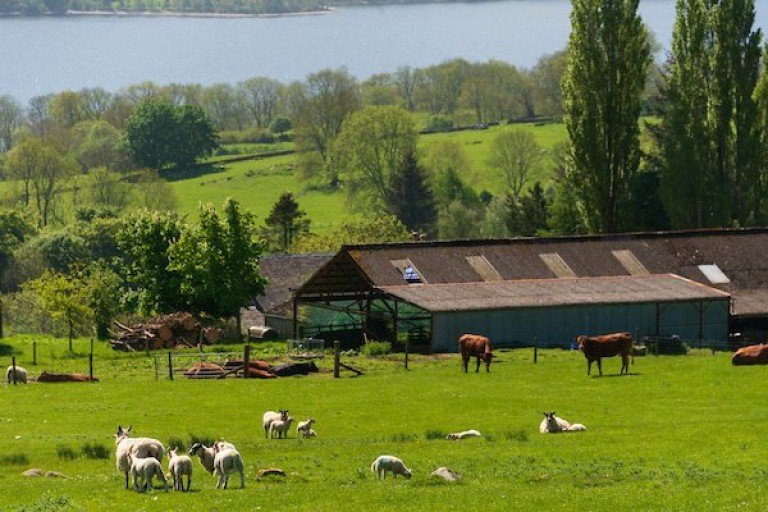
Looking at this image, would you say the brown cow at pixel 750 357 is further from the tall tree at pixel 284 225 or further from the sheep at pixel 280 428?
the tall tree at pixel 284 225

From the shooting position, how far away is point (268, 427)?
136ft

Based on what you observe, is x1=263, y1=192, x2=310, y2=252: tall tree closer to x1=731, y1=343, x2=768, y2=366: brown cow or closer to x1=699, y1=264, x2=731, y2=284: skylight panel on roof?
x1=699, y1=264, x2=731, y2=284: skylight panel on roof

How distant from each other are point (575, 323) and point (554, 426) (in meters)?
27.4

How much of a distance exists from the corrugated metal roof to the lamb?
2405cm

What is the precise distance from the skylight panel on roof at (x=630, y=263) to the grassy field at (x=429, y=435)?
13.6 metres

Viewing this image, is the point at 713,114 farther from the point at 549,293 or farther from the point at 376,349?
the point at 376,349

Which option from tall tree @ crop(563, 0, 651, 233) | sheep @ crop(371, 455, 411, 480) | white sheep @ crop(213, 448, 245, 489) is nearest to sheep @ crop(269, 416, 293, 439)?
sheep @ crop(371, 455, 411, 480)

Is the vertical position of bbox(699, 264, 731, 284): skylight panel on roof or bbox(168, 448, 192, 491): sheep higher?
bbox(699, 264, 731, 284): skylight panel on roof

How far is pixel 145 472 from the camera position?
32281mm

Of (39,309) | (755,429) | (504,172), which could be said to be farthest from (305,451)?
(504,172)

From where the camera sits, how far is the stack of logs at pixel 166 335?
72125mm

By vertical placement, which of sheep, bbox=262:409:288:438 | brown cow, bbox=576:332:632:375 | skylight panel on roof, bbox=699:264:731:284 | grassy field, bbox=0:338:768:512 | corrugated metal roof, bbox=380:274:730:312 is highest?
skylight panel on roof, bbox=699:264:731:284

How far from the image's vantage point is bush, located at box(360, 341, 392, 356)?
65000mm

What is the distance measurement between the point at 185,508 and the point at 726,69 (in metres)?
68.3
